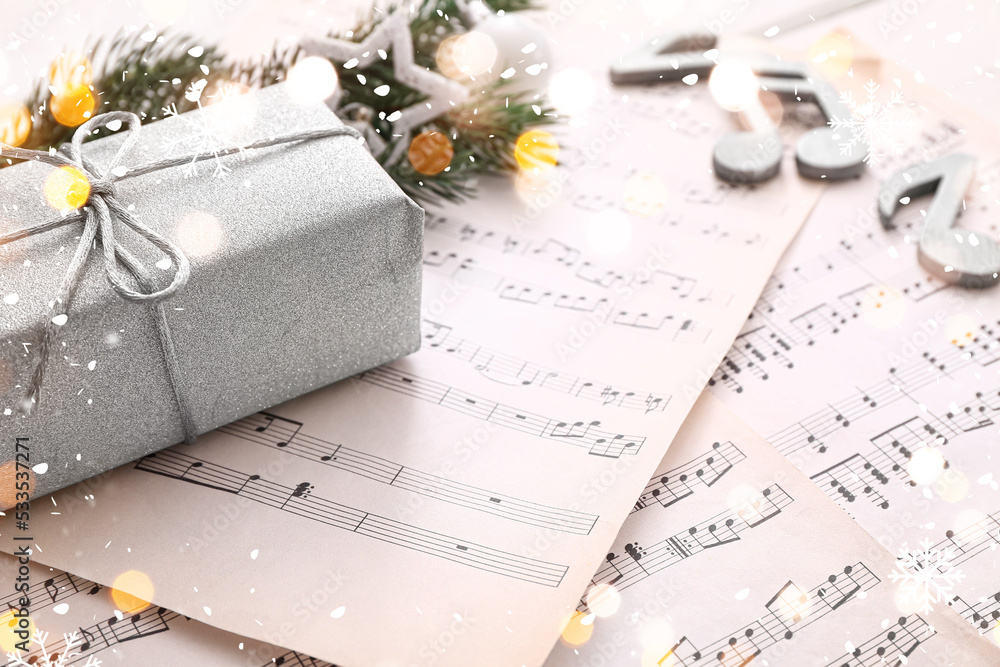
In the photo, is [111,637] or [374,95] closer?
[111,637]

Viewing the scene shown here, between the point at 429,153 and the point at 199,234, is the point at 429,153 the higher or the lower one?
the lower one

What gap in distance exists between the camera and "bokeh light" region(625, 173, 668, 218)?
1.19 m

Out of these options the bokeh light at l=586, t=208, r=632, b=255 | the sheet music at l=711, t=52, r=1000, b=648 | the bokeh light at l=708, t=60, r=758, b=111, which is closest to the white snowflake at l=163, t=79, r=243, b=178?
the bokeh light at l=586, t=208, r=632, b=255

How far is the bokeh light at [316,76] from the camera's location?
40.8 inches

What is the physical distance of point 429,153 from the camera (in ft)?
3.70

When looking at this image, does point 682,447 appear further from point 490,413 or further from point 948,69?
point 948,69

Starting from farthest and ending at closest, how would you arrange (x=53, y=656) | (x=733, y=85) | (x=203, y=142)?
(x=733, y=85) → (x=203, y=142) → (x=53, y=656)

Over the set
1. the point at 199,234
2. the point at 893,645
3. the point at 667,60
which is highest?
the point at 199,234

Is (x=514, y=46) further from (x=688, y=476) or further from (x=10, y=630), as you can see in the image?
(x=10, y=630)

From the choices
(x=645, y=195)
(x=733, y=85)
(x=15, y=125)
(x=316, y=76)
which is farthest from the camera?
(x=733, y=85)

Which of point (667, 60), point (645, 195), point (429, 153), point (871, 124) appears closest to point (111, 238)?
point (429, 153)

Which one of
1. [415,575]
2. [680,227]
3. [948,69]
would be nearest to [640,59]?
[680,227]

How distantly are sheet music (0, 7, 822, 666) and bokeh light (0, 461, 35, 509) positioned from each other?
0.03 metres

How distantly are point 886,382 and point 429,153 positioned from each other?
25.7 inches
